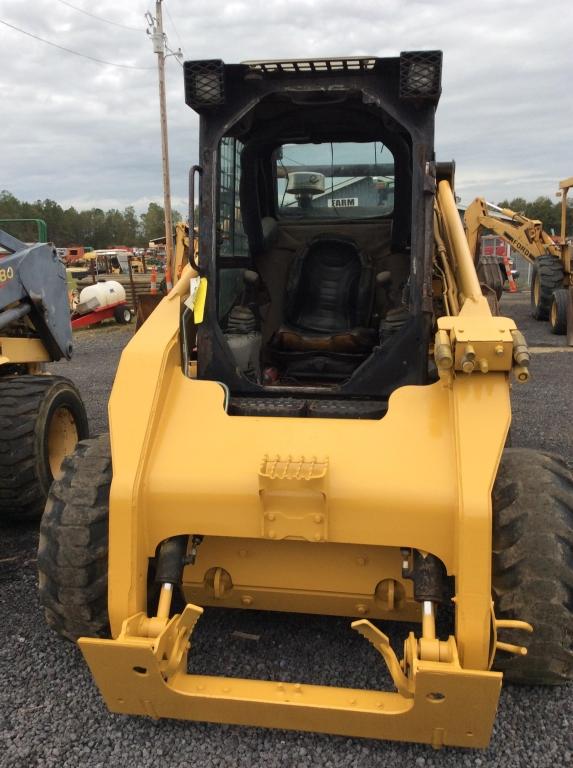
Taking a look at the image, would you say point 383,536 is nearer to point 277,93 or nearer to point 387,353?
point 387,353

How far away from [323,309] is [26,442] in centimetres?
209

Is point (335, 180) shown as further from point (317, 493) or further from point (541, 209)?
point (541, 209)

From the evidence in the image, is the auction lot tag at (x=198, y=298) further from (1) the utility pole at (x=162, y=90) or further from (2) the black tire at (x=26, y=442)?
(1) the utility pole at (x=162, y=90)

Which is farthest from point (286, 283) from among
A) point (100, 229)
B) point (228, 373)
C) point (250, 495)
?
point (100, 229)

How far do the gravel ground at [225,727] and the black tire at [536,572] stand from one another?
0.23 m

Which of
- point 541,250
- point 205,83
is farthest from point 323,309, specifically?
point 541,250

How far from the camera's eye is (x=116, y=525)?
2566mm

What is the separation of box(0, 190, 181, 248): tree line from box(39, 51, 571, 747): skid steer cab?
67.9 metres

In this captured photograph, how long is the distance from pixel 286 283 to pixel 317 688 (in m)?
2.64

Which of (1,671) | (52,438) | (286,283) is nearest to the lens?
(1,671)

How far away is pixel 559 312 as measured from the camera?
12.7 metres

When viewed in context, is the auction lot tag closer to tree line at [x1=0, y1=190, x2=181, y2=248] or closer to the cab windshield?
the cab windshield

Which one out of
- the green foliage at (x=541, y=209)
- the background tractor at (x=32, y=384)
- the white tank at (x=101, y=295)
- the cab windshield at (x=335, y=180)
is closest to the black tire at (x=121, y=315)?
the white tank at (x=101, y=295)

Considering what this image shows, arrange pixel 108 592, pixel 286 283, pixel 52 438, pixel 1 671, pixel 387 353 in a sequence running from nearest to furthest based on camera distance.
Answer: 1. pixel 108 592
2. pixel 1 671
3. pixel 387 353
4. pixel 286 283
5. pixel 52 438
